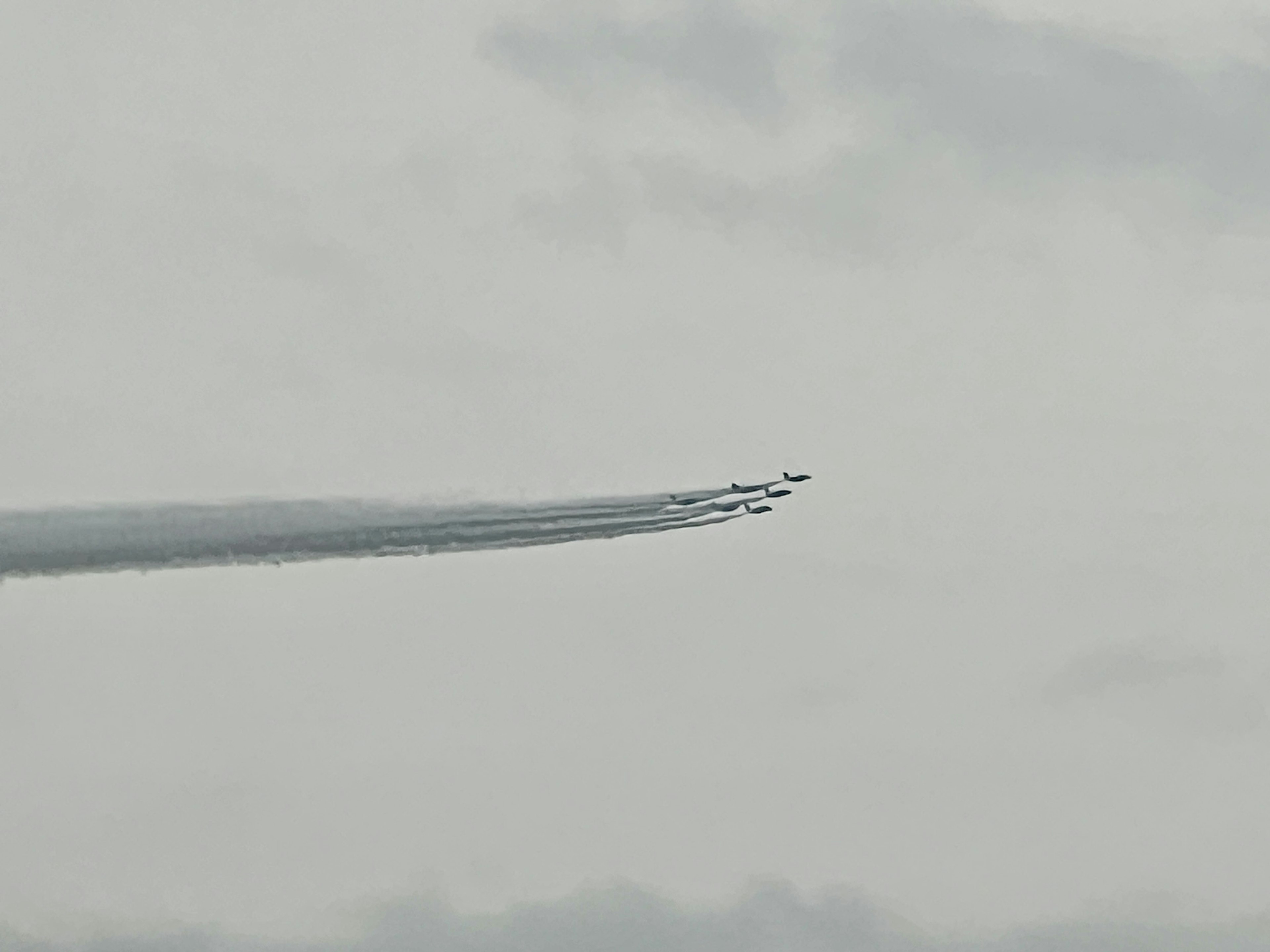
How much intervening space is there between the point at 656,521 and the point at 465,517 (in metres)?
12.9

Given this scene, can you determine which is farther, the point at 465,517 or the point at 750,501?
the point at 750,501

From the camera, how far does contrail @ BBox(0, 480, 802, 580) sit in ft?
354

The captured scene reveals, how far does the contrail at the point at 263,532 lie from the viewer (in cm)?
10781

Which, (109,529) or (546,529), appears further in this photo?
(546,529)

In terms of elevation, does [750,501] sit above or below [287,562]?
above

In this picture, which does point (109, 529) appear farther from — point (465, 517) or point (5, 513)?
point (465, 517)

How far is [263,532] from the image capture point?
109438mm

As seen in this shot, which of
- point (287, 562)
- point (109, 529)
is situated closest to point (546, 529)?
point (287, 562)

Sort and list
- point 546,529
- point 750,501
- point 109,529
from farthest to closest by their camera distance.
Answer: point 750,501 < point 546,529 < point 109,529

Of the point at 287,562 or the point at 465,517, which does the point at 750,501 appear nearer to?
the point at 465,517

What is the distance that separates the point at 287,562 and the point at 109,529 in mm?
8062

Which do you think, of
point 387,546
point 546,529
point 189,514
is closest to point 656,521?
point 546,529

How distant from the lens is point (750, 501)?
133375 mm

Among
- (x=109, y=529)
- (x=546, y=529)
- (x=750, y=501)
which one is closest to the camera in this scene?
(x=109, y=529)
